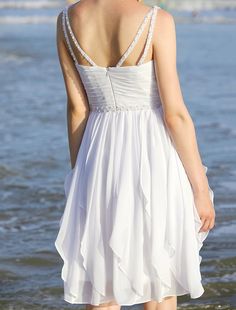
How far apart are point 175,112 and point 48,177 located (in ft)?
20.7

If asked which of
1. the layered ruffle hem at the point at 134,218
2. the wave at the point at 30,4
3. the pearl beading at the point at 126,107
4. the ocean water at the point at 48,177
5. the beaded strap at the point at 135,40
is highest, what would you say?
the beaded strap at the point at 135,40

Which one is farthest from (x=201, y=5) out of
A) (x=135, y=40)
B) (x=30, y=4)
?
(x=135, y=40)

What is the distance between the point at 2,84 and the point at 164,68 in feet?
54.7

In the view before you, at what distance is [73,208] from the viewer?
386cm

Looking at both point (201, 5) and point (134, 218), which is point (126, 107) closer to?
point (134, 218)

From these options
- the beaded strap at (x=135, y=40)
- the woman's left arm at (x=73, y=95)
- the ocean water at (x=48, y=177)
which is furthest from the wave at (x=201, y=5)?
the beaded strap at (x=135, y=40)

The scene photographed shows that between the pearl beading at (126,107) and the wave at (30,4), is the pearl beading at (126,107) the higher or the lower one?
the higher one

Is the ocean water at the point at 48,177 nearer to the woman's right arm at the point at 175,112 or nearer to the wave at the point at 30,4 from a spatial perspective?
the woman's right arm at the point at 175,112

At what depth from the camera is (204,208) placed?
3818 millimetres

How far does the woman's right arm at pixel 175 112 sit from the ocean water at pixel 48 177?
6.32ft

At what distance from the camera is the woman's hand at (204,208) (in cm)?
381

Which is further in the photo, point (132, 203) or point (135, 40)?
point (132, 203)

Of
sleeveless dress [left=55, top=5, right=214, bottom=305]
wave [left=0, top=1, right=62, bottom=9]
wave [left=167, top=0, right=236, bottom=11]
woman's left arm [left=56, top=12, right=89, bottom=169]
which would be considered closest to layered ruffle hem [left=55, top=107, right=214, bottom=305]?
sleeveless dress [left=55, top=5, right=214, bottom=305]

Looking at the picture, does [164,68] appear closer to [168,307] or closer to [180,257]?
[180,257]
